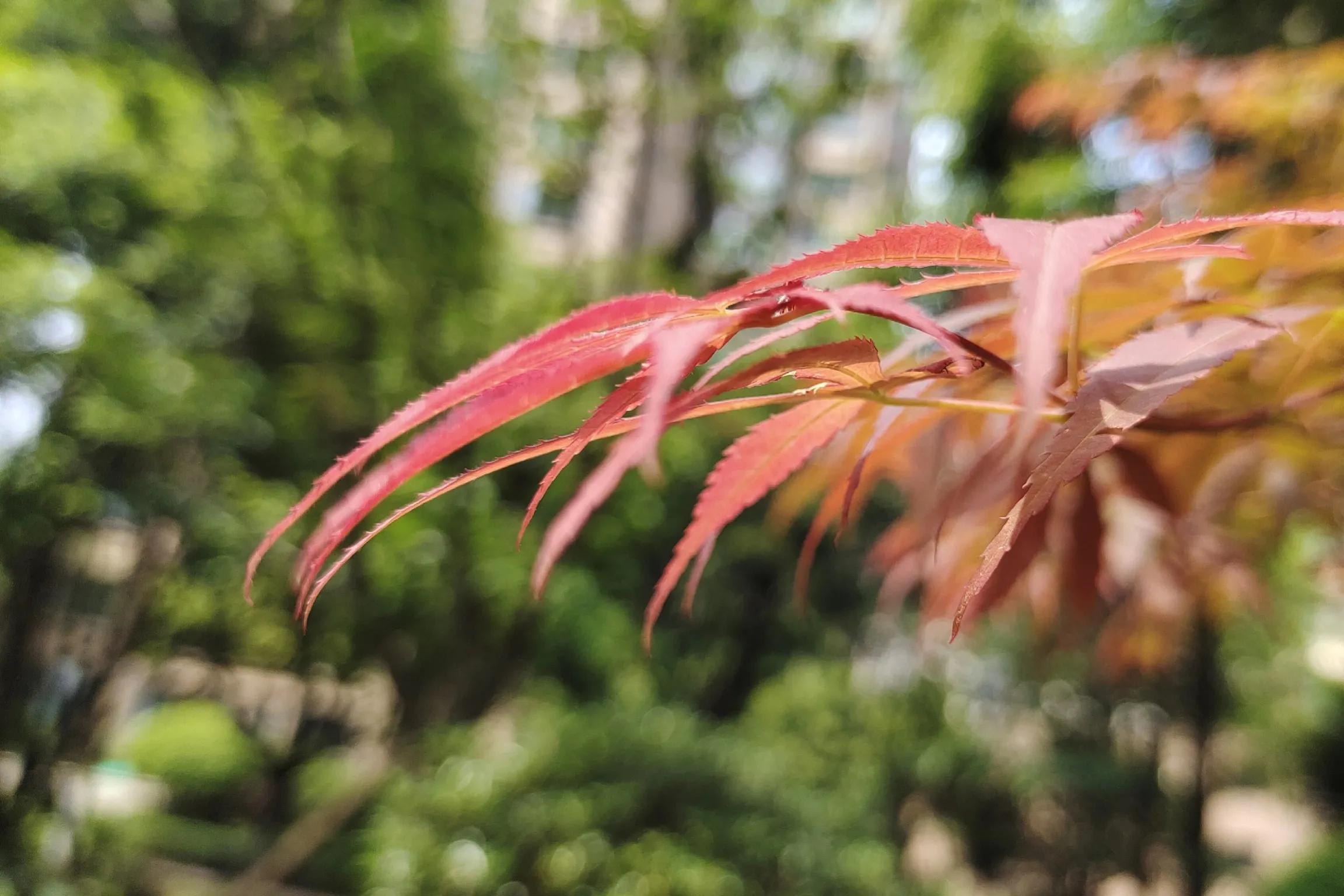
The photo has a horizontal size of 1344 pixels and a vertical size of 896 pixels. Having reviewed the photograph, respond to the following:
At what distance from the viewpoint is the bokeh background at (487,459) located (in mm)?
2105

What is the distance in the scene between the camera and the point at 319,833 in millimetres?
2729

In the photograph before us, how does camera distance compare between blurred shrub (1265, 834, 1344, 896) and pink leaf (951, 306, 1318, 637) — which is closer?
pink leaf (951, 306, 1318, 637)

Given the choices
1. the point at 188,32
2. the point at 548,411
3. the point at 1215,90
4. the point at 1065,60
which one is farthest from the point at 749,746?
the point at 1065,60

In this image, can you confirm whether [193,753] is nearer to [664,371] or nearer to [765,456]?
[765,456]

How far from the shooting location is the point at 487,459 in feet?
10.8

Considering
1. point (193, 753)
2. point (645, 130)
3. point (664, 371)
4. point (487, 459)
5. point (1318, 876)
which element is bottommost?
point (1318, 876)

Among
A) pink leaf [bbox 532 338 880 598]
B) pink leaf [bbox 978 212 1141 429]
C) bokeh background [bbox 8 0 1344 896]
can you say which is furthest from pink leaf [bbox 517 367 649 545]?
bokeh background [bbox 8 0 1344 896]

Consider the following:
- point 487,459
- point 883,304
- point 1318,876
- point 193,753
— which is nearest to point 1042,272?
point 883,304

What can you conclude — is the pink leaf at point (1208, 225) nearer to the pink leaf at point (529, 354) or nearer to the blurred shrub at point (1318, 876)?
the pink leaf at point (529, 354)

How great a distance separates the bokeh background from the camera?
211cm

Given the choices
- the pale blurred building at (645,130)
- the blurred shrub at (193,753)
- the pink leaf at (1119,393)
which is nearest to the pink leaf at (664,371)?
the pink leaf at (1119,393)

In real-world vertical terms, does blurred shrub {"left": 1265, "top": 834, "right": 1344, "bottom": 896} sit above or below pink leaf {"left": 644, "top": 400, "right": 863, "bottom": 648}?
below

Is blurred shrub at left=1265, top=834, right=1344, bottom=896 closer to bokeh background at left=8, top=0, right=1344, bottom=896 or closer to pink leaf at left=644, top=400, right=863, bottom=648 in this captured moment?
bokeh background at left=8, top=0, right=1344, bottom=896

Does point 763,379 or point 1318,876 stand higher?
point 763,379
